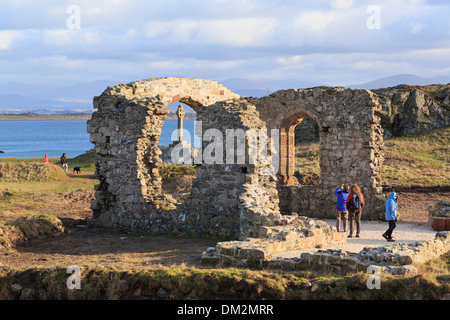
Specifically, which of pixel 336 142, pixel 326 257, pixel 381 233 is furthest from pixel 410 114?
pixel 326 257

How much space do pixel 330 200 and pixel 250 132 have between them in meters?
5.06

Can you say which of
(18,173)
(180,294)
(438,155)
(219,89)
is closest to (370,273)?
(180,294)

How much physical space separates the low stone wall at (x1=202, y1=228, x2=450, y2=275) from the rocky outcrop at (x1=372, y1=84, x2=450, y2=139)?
96.5 feet

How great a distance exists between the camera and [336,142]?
748 inches

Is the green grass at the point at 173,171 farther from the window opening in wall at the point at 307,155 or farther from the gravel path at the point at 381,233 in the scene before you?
the gravel path at the point at 381,233

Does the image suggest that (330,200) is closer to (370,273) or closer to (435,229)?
(435,229)

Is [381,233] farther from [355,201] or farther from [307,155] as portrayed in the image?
[307,155]

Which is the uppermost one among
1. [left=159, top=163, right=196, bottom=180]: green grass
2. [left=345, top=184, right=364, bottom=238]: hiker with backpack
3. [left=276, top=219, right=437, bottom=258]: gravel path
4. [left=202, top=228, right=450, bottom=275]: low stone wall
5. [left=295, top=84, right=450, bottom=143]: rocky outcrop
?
[left=295, top=84, right=450, bottom=143]: rocky outcrop

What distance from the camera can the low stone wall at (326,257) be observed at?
10.8 meters

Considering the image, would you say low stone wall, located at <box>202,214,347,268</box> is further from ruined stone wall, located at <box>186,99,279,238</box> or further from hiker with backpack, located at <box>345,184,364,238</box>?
ruined stone wall, located at <box>186,99,279,238</box>

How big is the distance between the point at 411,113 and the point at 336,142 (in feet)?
77.8

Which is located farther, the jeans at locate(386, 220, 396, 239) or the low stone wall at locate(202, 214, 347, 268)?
the jeans at locate(386, 220, 396, 239)

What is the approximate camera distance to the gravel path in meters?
14.2

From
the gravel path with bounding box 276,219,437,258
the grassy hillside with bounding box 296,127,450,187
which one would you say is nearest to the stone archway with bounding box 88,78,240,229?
the gravel path with bounding box 276,219,437,258
